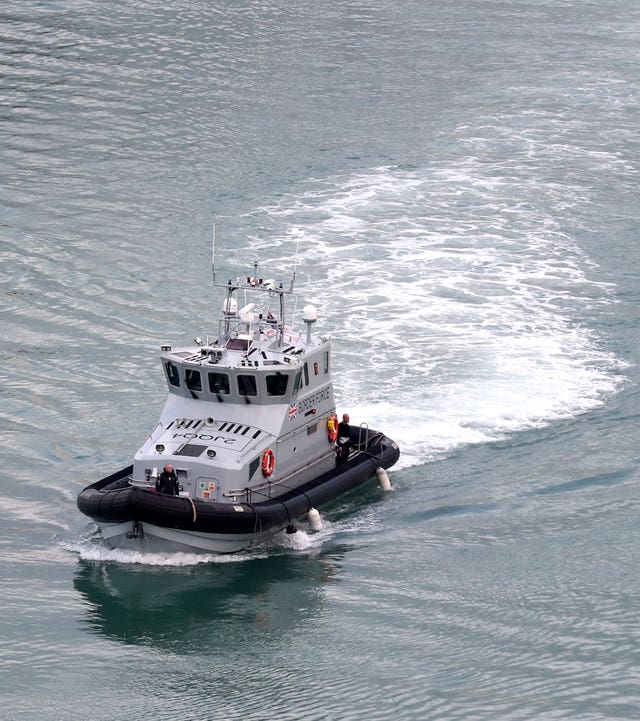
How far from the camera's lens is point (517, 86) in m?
56.4

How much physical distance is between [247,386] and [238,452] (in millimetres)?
1569

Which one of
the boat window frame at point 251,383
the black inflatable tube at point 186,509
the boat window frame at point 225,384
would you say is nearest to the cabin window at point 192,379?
the boat window frame at point 225,384

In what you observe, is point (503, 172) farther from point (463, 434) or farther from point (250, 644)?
point (250, 644)

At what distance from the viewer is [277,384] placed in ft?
89.4

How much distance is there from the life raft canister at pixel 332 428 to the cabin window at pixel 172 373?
3.28 metres

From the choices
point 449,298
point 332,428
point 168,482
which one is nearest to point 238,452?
point 168,482

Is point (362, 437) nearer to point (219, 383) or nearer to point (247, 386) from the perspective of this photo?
point (247, 386)

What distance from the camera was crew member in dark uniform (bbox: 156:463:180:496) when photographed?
2547 centimetres

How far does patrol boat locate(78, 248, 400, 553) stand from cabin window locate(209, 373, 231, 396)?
0.02 metres

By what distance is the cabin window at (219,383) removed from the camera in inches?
1069

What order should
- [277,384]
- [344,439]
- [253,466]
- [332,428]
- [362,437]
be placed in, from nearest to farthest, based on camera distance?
[253,466]
[277,384]
[332,428]
[344,439]
[362,437]

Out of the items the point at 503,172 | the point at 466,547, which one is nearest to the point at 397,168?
the point at 503,172

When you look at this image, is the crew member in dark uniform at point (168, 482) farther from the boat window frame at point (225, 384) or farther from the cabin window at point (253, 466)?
the boat window frame at point (225, 384)

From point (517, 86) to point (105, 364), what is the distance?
27558 millimetres
